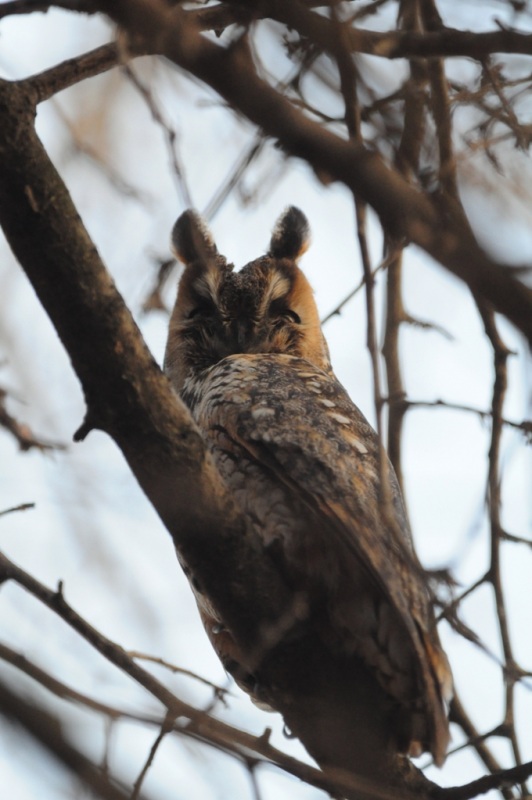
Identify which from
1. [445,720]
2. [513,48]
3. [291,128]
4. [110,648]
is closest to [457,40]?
[513,48]

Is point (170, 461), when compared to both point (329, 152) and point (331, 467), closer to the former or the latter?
point (331, 467)

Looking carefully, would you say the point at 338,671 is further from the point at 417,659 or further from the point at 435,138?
the point at 435,138

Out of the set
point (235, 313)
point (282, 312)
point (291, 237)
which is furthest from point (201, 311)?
point (291, 237)

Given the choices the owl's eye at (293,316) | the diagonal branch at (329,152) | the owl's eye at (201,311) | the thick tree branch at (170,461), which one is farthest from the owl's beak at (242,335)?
the diagonal branch at (329,152)

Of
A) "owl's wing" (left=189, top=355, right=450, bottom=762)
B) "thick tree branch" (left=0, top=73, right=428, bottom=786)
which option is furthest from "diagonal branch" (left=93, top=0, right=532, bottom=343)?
"owl's wing" (left=189, top=355, right=450, bottom=762)

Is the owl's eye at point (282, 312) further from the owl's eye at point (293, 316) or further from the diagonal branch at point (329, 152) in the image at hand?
the diagonal branch at point (329, 152)

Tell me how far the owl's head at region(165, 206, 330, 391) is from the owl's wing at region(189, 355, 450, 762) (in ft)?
1.32

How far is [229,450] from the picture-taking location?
2627 millimetres

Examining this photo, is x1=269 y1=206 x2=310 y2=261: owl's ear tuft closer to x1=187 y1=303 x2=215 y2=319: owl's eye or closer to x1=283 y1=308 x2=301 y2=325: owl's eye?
x1=283 y1=308 x2=301 y2=325: owl's eye

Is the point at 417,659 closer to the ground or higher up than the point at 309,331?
closer to the ground

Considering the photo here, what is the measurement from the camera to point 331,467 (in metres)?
2.46

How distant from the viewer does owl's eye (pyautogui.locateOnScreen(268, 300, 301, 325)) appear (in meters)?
3.58

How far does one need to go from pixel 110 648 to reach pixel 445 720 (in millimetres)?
824

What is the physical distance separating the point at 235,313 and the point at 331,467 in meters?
1.14
